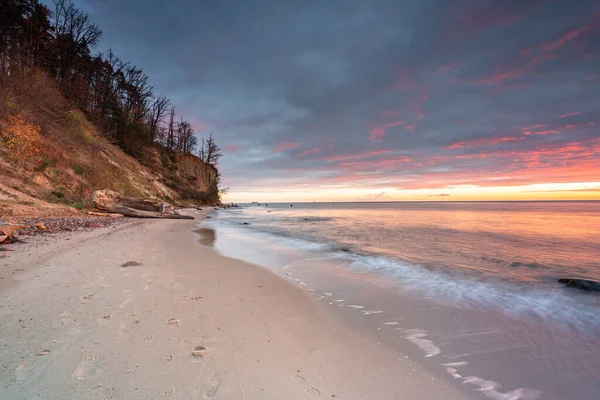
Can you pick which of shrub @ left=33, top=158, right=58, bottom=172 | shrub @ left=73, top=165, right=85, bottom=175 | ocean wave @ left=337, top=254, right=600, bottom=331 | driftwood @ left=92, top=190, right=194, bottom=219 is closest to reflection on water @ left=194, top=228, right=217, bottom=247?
ocean wave @ left=337, top=254, right=600, bottom=331

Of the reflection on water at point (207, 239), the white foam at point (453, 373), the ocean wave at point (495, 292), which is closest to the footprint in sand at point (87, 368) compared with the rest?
the white foam at point (453, 373)

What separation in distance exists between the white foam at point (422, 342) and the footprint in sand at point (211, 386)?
2373 mm

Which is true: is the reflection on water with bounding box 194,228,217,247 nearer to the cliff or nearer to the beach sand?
the beach sand

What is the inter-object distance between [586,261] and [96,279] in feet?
51.2

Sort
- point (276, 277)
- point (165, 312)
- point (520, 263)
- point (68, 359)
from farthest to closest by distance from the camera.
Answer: point (520, 263), point (276, 277), point (165, 312), point (68, 359)

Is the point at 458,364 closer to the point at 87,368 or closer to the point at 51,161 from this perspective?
the point at 87,368

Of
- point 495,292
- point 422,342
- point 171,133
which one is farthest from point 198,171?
point 422,342

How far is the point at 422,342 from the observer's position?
332 cm

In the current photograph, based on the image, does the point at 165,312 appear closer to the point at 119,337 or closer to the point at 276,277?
the point at 119,337

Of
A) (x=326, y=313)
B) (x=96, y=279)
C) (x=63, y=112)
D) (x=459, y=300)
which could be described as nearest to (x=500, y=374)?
(x=326, y=313)

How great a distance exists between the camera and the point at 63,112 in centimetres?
2019

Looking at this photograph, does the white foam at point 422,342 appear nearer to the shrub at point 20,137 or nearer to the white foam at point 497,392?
the white foam at point 497,392

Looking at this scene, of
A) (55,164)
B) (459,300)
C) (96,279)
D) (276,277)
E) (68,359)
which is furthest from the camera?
(55,164)

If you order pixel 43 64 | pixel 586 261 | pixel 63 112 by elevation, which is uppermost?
pixel 43 64
